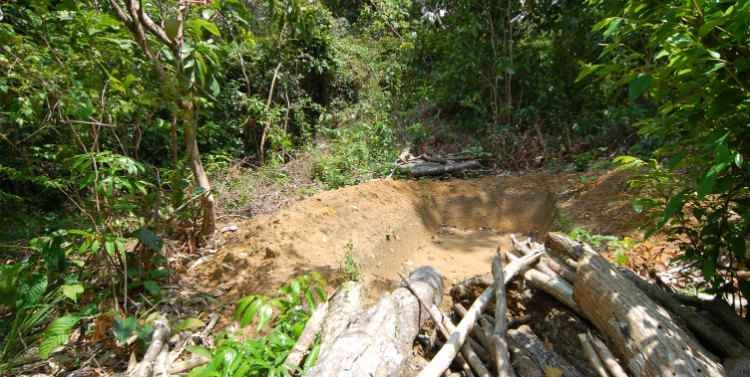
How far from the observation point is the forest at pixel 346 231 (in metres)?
1.76

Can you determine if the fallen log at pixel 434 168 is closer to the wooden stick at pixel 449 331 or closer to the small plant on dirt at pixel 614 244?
the small plant on dirt at pixel 614 244

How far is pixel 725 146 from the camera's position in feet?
4.22

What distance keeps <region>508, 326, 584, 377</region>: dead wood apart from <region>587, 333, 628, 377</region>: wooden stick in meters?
0.21

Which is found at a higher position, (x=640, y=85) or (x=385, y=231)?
(x=640, y=85)

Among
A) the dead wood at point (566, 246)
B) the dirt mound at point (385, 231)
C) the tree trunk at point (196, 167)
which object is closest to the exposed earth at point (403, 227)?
the dirt mound at point (385, 231)

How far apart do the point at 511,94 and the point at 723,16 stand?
804cm

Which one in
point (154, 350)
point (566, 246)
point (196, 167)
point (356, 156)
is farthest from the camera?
point (356, 156)

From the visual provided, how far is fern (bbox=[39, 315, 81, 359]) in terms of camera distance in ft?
6.20

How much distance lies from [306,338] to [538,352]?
56.8 inches

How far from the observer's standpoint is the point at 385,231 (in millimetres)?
4691

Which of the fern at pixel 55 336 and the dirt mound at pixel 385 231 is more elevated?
the fern at pixel 55 336

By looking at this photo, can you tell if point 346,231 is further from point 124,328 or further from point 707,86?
point 707,86

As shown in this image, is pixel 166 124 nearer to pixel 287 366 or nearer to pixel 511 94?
pixel 287 366

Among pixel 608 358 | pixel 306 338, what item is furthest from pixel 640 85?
pixel 306 338
